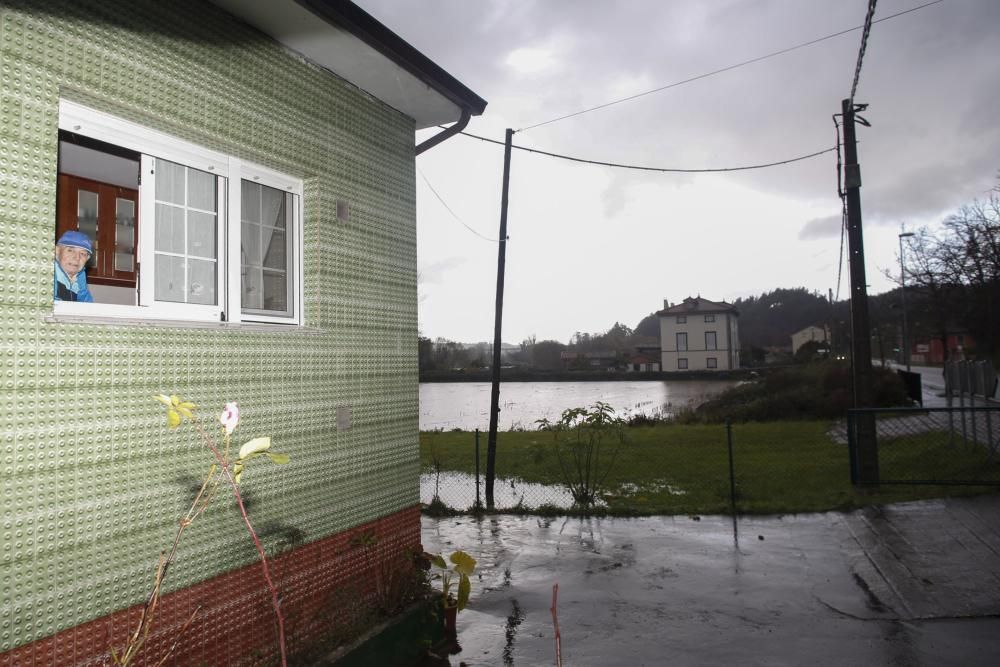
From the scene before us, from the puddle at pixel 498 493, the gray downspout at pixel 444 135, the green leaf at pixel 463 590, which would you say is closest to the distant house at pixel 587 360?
the puddle at pixel 498 493

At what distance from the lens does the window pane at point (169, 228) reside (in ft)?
11.1

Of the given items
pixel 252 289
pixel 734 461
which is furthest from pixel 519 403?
pixel 252 289

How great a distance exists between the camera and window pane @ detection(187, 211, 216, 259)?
357 cm

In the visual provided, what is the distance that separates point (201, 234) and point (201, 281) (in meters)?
0.26

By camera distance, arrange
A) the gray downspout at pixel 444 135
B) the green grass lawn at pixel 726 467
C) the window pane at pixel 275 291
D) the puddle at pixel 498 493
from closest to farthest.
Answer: the window pane at pixel 275 291, the gray downspout at pixel 444 135, the green grass lawn at pixel 726 467, the puddle at pixel 498 493

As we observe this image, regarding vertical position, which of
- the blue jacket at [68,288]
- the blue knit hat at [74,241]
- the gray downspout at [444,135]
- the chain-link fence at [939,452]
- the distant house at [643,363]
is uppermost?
the gray downspout at [444,135]

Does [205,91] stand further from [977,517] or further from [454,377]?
[454,377]

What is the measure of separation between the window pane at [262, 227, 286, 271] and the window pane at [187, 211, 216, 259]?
462 mm

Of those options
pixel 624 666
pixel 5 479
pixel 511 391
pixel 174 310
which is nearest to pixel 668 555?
pixel 624 666

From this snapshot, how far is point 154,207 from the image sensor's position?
333cm

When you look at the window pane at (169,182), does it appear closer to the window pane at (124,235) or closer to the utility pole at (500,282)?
the window pane at (124,235)

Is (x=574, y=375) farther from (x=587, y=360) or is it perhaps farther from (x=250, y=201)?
(x=250, y=201)

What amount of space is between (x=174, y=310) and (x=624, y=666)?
383cm

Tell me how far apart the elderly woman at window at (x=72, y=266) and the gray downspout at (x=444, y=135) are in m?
3.10
